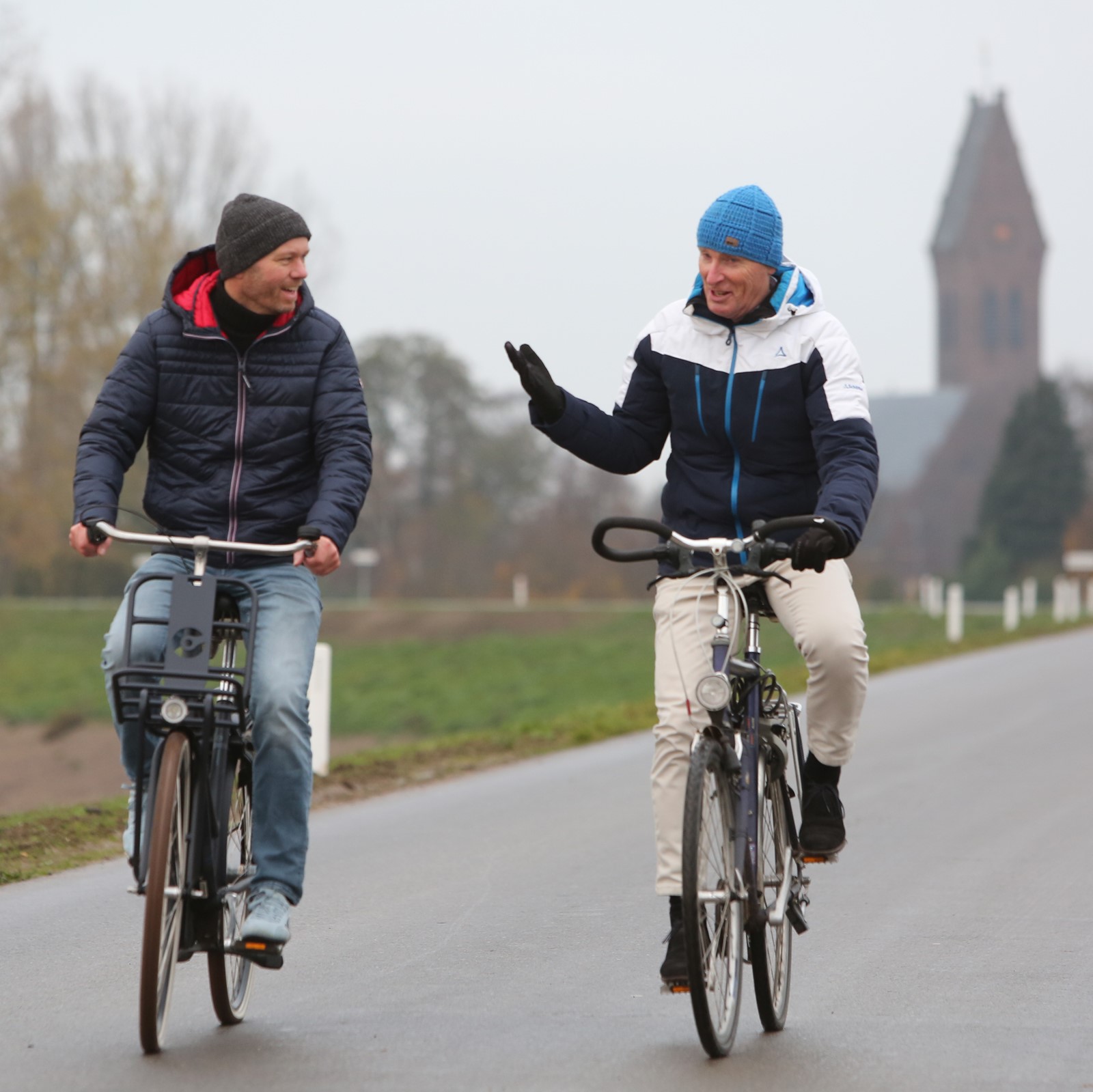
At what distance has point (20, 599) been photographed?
56000 mm

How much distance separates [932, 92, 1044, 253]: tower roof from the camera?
128375 mm

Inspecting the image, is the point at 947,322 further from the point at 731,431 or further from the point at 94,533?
the point at 94,533

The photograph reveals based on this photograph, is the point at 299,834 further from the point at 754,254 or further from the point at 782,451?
the point at 754,254

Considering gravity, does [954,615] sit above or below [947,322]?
below

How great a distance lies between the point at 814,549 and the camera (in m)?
4.61

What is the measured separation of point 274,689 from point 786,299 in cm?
174

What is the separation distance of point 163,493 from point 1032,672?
59.1ft

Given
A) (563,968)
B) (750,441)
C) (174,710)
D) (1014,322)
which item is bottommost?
(563,968)

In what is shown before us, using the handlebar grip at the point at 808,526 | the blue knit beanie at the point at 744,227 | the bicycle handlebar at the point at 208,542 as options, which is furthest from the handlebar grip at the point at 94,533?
the blue knit beanie at the point at 744,227

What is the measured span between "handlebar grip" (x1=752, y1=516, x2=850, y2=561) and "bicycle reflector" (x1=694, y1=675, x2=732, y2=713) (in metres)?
0.38

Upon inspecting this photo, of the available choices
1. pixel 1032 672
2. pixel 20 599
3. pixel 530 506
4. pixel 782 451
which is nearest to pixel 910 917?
pixel 782 451

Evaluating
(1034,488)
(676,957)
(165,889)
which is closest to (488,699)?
(676,957)

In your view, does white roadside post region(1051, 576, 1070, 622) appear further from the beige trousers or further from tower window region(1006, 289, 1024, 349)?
tower window region(1006, 289, 1024, 349)

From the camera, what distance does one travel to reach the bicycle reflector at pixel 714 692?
4.59m
